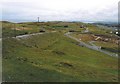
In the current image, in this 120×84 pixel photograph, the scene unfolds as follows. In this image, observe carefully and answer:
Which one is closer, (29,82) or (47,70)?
(29,82)

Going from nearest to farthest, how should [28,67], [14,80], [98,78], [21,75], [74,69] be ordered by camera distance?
[14,80]
[21,75]
[28,67]
[98,78]
[74,69]

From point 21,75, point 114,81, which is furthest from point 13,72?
point 114,81

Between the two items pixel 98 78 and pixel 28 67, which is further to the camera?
pixel 98 78

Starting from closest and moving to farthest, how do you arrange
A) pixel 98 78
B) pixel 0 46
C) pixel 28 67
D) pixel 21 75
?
1. pixel 21 75
2. pixel 28 67
3. pixel 98 78
4. pixel 0 46

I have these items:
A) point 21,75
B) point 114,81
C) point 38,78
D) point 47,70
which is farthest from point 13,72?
point 114,81

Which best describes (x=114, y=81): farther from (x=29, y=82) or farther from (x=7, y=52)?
(x=7, y=52)

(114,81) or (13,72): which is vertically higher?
(13,72)

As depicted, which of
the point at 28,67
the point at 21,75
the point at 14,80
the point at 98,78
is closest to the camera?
the point at 14,80

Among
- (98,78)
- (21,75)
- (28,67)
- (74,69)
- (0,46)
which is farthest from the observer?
(0,46)

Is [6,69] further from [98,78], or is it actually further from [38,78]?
[98,78]
